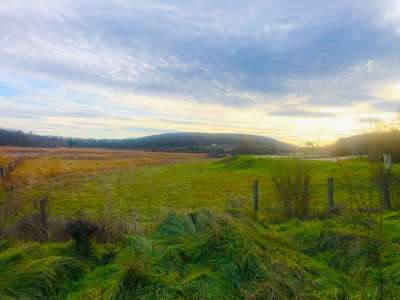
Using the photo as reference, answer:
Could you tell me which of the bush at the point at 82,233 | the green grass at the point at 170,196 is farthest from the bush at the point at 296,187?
the bush at the point at 82,233

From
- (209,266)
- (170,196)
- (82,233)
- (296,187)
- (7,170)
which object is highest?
(296,187)

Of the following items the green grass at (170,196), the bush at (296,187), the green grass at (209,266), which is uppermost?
the bush at (296,187)

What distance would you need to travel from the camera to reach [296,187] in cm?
1048

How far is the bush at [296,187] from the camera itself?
10.4 metres

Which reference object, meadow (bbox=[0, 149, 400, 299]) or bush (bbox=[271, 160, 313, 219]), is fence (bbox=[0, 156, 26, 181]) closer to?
meadow (bbox=[0, 149, 400, 299])

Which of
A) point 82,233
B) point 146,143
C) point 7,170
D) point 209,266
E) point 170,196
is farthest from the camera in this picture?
point 146,143

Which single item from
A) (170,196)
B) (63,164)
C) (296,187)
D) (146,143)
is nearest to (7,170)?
(170,196)

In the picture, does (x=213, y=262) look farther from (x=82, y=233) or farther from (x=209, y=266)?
(x=82, y=233)

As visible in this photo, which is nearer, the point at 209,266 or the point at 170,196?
the point at 209,266

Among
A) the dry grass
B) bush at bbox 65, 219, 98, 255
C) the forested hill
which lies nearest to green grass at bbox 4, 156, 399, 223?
the dry grass

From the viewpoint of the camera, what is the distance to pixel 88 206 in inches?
621

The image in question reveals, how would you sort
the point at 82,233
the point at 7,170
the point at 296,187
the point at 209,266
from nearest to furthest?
the point at 209,266, the point at 82,233, the point at 296,187, the point at 7,170

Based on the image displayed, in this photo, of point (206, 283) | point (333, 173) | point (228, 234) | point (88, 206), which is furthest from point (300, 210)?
point (333, 173)

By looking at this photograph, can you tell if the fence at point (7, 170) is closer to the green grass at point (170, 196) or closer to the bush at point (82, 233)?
the green grass at point (170, 196)
